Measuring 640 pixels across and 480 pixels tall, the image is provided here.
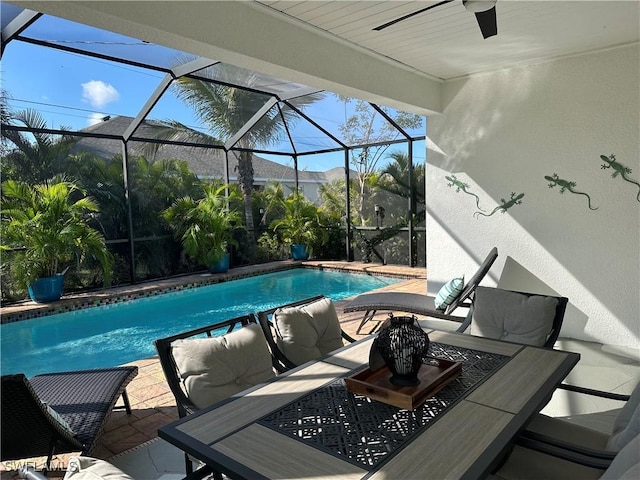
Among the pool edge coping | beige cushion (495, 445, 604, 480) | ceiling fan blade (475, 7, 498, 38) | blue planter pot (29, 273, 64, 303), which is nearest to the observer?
beige cushion (495, 445, 604, 480)

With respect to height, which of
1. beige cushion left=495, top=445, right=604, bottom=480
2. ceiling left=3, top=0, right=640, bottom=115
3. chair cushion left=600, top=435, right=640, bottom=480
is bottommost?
beige cushion left=495, top=445, right=604, bottom=480

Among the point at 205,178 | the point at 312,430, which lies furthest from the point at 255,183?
the point at 312,430

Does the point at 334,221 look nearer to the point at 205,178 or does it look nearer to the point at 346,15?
the point at 205,178

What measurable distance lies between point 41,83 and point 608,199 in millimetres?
8857

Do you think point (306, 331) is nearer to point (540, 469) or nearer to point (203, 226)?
point (540, 469)

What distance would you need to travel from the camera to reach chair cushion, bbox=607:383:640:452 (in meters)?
1.68

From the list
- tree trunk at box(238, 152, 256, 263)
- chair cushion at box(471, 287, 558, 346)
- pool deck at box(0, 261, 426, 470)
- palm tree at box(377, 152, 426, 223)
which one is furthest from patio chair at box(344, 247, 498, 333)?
tree trunk at box(238, 152, 256, 263)

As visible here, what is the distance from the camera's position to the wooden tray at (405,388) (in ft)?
6.44

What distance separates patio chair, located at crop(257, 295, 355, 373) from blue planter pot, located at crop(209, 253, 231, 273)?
696cm

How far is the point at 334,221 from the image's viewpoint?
11.4 meters

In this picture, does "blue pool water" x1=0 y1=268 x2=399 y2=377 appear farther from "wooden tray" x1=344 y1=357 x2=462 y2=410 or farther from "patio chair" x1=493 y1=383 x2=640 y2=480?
"patio chair" x1=493 y1=383 x2=640 y2=480

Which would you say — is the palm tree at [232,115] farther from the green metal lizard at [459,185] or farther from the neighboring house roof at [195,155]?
the green metal lizard at [459,185]

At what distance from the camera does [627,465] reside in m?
1.24

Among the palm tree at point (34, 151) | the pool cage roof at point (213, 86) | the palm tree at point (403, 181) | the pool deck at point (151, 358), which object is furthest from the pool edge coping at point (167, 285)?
the pool cage roof at point (213, 86)
